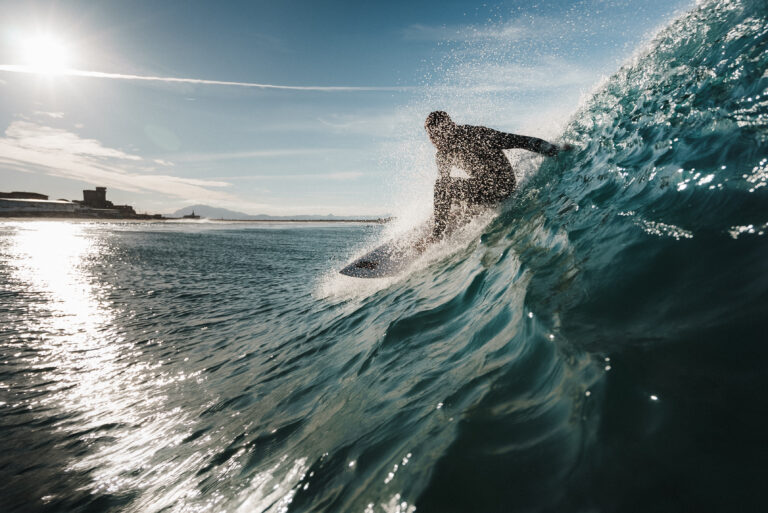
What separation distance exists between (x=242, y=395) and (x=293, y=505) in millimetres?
2676

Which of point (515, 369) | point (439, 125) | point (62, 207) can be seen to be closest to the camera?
point (515, 369)

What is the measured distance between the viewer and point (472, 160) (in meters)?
7.13

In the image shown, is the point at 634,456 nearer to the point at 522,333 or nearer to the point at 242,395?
the point at 522,333

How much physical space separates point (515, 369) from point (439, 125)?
567cm

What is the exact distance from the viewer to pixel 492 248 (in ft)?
19.2

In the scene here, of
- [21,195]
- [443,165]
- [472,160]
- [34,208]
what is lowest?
[34,208]

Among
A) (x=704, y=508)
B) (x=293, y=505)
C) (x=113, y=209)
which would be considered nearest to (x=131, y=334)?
(x=293, y=505)

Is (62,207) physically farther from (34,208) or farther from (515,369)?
(515,369)

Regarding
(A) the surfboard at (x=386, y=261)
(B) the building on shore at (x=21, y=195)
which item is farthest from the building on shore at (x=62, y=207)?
(A) the surfboard at (x=386, y=261)

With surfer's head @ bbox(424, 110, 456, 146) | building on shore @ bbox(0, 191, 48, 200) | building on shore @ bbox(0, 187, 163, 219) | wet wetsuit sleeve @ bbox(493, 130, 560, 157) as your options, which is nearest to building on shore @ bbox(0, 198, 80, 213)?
building on shore @ bbox(0, 187, 163, 219)

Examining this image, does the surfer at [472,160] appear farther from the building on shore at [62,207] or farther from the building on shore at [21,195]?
the building on shore at [21,195]

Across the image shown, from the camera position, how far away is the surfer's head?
689 centimetres

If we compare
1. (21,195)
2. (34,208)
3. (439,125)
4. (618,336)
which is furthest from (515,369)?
(21,195)

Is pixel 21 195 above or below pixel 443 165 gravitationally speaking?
above
